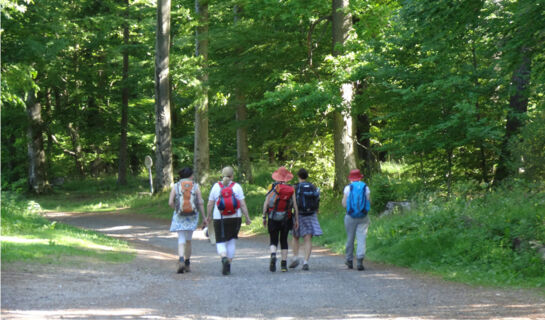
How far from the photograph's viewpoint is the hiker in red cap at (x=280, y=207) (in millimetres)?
11883

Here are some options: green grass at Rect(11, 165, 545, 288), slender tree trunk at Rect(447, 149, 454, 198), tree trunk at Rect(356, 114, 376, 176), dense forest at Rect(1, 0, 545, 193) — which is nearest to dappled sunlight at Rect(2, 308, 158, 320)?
green grass at Rect(11, 165, 545, 288)

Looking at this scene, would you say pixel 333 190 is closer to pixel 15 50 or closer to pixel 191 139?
pixel 15 50

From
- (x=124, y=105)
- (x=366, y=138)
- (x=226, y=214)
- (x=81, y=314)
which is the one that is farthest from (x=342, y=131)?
(x=124, y=105)

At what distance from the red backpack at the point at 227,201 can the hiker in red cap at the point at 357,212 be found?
213 cm

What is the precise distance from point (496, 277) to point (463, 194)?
608 centimetres

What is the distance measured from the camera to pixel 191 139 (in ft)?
134

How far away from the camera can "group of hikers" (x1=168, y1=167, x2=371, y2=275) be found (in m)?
Answer: 11.6

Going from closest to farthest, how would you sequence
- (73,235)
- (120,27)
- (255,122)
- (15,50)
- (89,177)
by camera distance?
(73,235) < (15,50) < (255,122) < (120,27) < (89,177)

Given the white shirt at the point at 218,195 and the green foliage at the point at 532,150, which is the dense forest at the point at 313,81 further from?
the white shirt at the point at 218,195

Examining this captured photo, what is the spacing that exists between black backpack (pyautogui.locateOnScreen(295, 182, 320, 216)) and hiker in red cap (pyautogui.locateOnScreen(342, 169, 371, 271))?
1.83 ft

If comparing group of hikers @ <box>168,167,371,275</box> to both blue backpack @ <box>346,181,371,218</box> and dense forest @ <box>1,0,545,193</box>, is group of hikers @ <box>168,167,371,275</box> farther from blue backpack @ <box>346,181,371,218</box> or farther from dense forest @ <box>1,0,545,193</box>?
dense forest @ <box>1,0,545,193</box>

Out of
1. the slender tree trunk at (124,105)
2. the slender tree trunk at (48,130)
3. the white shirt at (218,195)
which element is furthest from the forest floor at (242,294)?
the slender tree trunk at (48,130)

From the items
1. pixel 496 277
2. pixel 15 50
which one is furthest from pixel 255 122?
pixel 496 277

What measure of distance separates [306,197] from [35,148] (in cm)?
2844
